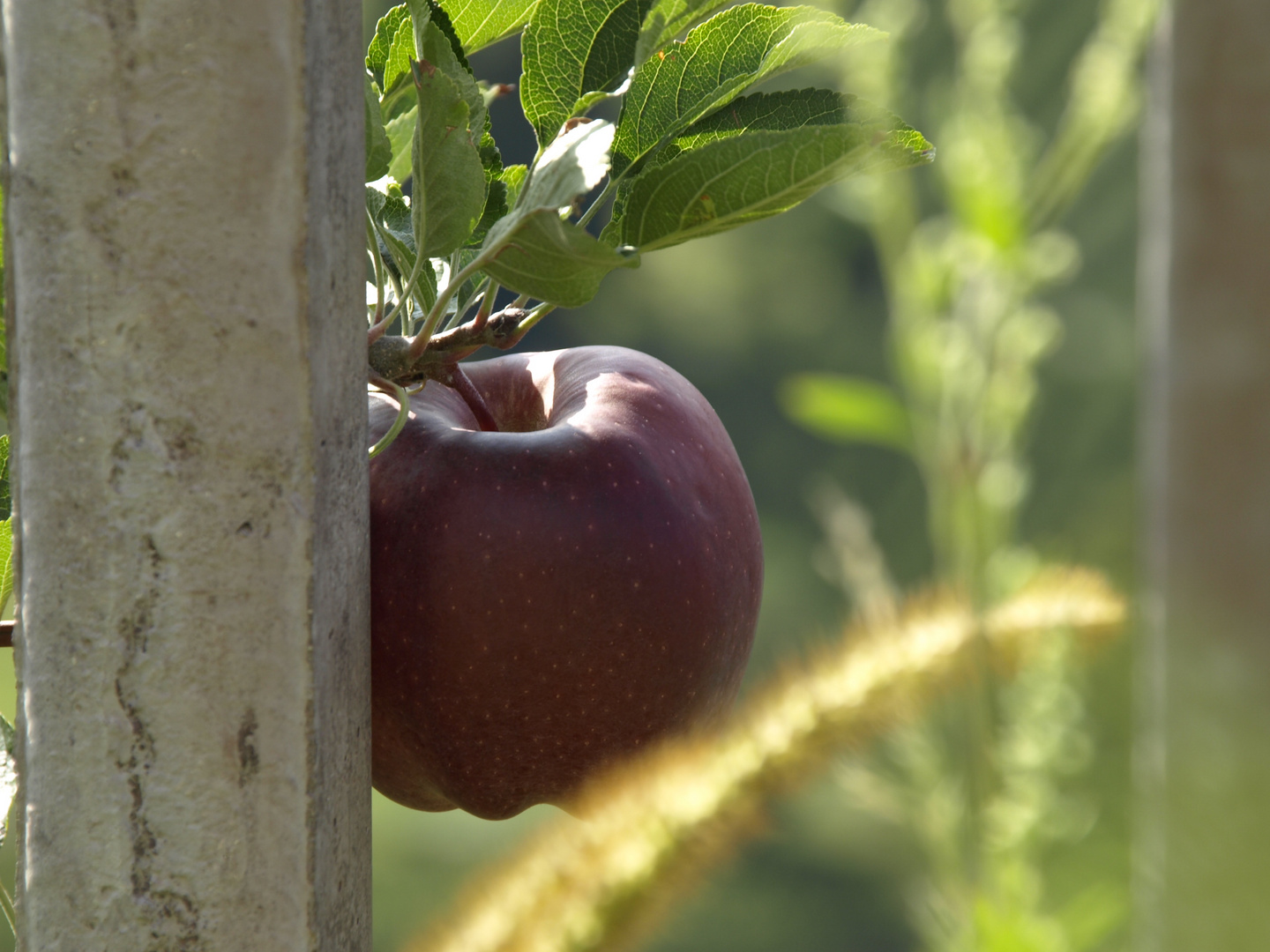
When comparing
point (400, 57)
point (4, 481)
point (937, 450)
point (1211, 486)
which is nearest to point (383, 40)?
point (400, 57)

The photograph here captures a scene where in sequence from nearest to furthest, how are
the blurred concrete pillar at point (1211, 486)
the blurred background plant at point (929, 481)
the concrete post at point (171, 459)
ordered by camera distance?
1. the concrete post at point (171, 459)
2. the blurred concrete pillar at point (1211, 486)
3. the blurred background plant at point (929, 481)

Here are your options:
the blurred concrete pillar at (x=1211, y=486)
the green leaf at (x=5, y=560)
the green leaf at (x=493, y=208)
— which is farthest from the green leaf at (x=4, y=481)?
the blurred concrete pillar at (x=1211, y=486)

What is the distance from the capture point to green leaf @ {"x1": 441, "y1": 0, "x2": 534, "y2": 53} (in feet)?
0.89

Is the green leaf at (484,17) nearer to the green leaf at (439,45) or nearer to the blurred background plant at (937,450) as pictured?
the green leaf at (439,45)

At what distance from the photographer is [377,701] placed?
0.25 m

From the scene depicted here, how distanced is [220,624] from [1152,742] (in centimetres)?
60

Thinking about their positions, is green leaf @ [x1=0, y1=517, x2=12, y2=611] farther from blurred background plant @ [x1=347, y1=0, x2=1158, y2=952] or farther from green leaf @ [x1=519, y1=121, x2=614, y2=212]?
blurred background plant @ [x1=347, y1=0, x2=1158, y2=952]

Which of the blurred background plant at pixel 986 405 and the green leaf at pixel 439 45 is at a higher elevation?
the green leaf at pixel 439 45

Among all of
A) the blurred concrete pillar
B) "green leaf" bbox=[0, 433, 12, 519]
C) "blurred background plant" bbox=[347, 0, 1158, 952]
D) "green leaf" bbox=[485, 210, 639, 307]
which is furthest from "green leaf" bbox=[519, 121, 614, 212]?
the blurred concrete pillar

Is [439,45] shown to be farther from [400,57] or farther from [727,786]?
[727,786]

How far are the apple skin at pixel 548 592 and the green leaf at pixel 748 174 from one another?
0.05 meters

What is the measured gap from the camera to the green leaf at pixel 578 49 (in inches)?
9.7

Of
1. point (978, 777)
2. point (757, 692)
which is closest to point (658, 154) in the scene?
point (757, 692)

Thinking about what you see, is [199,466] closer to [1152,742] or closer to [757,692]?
[757,692]
